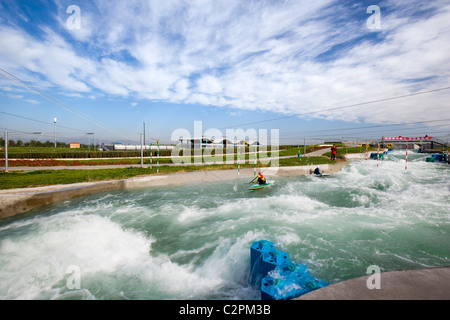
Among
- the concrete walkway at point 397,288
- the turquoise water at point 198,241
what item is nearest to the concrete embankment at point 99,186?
the turquoise water at point 198,241

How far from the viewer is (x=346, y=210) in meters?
8.77

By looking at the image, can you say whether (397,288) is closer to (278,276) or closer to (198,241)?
(278,276)

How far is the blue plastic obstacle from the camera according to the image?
105 inches

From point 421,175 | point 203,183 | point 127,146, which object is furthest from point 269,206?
point 127,146

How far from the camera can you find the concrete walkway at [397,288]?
2357 millimetres

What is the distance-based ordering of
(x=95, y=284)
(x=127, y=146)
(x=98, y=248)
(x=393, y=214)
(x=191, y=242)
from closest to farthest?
(x=95, y=284), (x=98, y=248), (x=191, y=242), (x=393, y=214), (x=127, y=146)

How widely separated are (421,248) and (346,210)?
10.4ft

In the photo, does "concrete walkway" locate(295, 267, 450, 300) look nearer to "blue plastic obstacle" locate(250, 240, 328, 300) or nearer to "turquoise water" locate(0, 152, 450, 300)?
"blue plastic obstacle" locate(250, 240, 328, 300)

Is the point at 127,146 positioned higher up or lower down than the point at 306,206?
higher up

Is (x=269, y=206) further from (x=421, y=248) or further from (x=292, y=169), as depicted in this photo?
(x=292, y=169)

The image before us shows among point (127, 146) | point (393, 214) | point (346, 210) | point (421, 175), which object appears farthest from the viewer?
point (127, 146)

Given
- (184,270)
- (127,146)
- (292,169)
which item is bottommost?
(184,270)

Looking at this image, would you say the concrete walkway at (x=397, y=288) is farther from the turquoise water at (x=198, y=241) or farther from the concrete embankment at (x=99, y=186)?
the concrete embankment at (x=99, y=186)

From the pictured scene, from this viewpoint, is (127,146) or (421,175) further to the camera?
(127,146)
